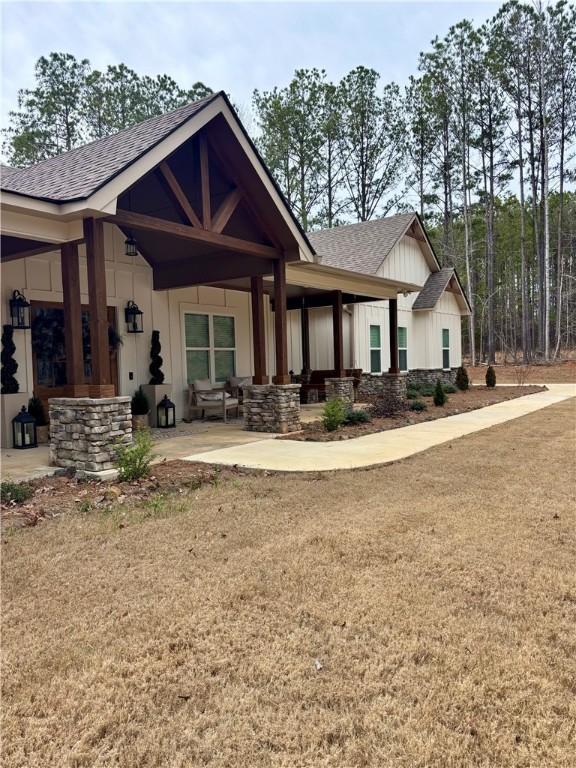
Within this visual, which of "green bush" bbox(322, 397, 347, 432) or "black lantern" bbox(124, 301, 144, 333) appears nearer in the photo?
"green bush" bbox(322, 397, 347, 432)

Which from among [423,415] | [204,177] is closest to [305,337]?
[423,415]

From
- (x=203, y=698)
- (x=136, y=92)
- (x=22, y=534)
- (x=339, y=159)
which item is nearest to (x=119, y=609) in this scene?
(x=203, y=698)

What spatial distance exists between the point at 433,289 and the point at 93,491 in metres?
16.6

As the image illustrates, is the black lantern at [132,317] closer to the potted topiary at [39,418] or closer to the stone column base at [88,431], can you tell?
the potted topiary at [39,418]

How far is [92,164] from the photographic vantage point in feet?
23.0

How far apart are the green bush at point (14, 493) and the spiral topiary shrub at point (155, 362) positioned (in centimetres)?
518

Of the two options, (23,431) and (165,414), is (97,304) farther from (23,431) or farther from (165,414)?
(165,414)

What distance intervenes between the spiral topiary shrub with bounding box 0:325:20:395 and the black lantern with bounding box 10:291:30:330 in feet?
0.42

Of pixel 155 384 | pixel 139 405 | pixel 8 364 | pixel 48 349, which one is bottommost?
pixel 139 405

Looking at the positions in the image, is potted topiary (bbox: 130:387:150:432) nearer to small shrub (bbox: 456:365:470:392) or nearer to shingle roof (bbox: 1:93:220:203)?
shingle roof (bbox: 1:93:220:203)

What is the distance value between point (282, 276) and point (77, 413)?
436 centimetres

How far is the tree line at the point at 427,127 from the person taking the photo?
2403 cm

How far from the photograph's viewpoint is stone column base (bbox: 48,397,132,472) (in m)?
6.22

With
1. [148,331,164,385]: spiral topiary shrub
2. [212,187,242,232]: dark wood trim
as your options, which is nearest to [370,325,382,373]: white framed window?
[148,331,164,385]: spiral topiary shrub
